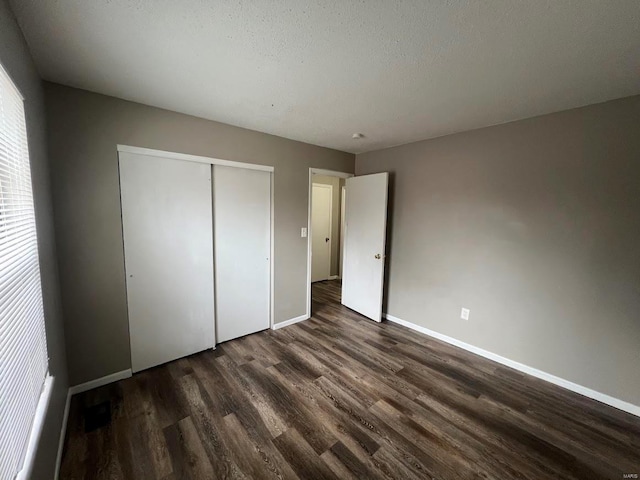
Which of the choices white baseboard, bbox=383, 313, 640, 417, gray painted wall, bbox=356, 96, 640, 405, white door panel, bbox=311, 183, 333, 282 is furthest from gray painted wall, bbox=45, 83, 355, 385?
white baseboard, bbox=383, 313, 640, 417

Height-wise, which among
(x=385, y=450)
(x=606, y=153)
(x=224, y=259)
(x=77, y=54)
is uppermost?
(x=77, y=54)

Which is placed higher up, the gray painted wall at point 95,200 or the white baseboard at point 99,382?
the gray painted wall at point 95,200

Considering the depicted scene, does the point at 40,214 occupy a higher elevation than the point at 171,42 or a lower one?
lower

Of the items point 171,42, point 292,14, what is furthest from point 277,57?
A: point 171,42

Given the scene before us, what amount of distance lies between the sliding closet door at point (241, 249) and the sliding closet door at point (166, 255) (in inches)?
5.0

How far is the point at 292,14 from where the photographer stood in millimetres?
1148

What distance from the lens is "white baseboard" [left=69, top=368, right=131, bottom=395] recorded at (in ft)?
6.36

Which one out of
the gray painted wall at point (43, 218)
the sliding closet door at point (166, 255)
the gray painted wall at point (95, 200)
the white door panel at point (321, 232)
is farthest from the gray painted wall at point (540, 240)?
the gray painted wall at point (43, 218)

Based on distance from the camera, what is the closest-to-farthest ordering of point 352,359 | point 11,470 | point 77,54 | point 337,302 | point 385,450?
point 11,470, point 77,54, point 385,450, point 352,359, point 337,302

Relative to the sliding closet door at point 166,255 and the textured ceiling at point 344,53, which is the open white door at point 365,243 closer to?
the textured ceiling at point 344,53

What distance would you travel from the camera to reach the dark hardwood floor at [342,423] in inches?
57.4

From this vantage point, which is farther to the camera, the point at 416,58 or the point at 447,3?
the point at 416,58

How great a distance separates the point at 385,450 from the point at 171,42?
2666mm

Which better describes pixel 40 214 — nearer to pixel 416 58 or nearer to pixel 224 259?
pixel 224 259
